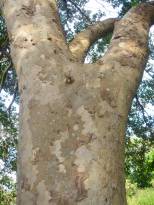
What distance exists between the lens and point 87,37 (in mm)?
3223

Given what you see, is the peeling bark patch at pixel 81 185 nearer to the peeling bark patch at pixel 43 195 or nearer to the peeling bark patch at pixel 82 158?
the peeling bark patch at pixel 82 158

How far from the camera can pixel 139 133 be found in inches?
285

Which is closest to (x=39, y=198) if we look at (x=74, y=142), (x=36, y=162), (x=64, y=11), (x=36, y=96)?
(x=36, y=162)

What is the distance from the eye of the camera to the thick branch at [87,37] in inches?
113

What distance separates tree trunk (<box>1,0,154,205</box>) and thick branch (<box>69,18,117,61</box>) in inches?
15.0

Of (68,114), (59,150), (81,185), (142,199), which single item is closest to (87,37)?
(68,114)

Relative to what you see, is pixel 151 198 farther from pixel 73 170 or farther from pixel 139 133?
pixel 73 170

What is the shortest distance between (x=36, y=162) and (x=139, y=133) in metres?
5.67

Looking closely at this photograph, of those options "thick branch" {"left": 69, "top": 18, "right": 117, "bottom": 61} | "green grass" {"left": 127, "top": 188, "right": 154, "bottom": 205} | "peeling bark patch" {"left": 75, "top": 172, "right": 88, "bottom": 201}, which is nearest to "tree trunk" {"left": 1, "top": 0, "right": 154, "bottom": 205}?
"peeling bark patch" {"left": 75, "top": 172, "right": 88, "bottom": 201}

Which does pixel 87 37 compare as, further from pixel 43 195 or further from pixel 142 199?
pixel 142 199

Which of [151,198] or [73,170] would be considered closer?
[73,170]

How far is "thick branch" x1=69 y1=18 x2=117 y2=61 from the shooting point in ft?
9.46

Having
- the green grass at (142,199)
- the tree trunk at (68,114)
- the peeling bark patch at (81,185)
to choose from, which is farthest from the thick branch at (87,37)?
the green grass at (142,199)

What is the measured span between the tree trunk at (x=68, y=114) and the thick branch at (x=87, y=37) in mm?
381
